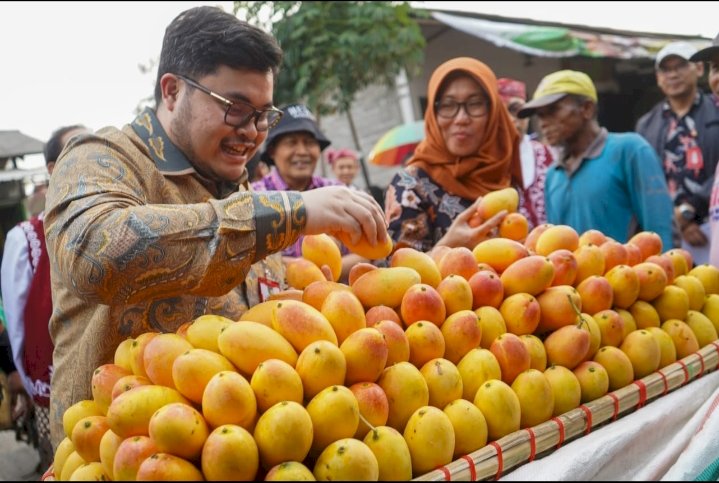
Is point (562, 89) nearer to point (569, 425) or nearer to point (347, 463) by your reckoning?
point (569, 425)

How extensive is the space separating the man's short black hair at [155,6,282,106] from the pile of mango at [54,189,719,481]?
53 centimetres

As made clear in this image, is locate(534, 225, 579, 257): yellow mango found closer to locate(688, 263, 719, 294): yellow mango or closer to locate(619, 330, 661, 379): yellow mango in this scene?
locate(619, 330, 661, 379): yellow mango

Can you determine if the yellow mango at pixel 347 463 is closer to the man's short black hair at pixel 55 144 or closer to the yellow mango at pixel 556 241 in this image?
the yellow mango at pixel 556 241

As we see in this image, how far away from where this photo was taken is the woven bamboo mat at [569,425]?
1292 millimetres

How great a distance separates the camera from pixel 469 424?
1364 mm

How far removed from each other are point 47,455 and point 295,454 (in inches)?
130

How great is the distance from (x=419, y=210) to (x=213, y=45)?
1.39 metres

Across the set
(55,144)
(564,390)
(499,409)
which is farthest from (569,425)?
(55,144)

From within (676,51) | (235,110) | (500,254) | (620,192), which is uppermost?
(676,51)

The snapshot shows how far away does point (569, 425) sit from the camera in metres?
1.52

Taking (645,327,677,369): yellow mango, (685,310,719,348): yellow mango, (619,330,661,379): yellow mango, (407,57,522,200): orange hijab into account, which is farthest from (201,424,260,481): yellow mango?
(407,57,522,200): orange hijab

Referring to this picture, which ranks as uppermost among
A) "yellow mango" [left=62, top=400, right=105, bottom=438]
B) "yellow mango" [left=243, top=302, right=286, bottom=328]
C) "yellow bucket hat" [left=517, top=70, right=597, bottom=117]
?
"yellow bucket hat" [left=517, top=70, right=597, bottom=117]

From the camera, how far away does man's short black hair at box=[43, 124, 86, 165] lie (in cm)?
362

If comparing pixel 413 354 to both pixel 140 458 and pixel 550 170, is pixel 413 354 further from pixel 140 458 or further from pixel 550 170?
pixel 550 170
